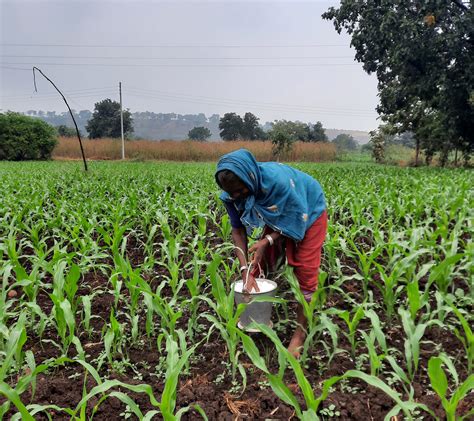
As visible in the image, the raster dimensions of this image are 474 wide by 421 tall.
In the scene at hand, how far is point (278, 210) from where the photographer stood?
2236 millimetres

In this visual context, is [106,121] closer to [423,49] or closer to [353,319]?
[423,49]

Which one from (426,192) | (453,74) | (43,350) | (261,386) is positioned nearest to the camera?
(261,386)

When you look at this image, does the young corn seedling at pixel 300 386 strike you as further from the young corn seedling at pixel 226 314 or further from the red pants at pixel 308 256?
the red pants at pixel 308 256

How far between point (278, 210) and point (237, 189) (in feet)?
0.94

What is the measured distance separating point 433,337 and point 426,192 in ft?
13.5

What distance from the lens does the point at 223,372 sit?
2.16 metres

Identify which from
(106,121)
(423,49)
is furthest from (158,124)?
(423,49)

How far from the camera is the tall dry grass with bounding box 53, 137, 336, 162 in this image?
105ft

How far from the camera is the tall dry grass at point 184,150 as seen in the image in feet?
105

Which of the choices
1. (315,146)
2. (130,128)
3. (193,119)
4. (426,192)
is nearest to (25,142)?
(130,128)

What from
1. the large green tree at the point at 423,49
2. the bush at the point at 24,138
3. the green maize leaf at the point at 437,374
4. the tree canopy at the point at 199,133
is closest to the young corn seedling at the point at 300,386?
the green maize leaf at the point at 437,374

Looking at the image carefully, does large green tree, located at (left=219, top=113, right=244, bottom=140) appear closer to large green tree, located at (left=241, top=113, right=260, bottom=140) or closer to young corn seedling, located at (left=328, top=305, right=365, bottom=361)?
large green tree, located at (left=241, top=113, right=260, bottom=140)

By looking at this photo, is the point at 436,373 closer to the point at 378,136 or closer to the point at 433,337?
the point at 433,337

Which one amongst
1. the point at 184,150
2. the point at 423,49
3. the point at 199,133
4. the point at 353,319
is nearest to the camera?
the point at 353,319
